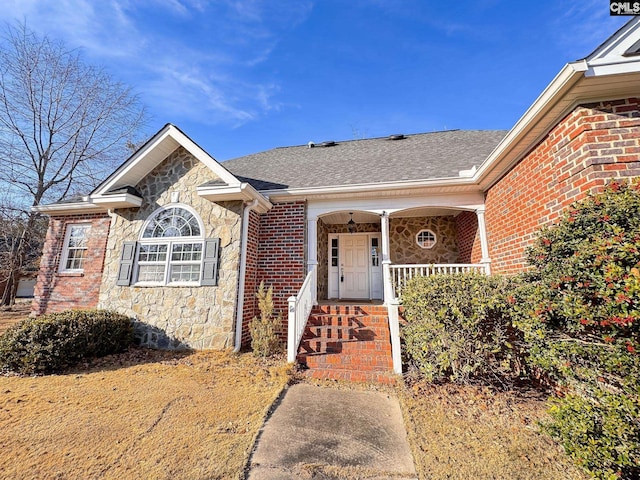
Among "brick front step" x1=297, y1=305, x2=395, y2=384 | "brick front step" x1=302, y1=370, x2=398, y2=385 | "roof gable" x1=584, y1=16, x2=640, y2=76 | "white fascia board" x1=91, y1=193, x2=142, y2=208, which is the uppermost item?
"roof gable" x1=584, y1=16, x2=640, y2=76

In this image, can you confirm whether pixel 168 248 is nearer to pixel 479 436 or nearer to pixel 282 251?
pixel 282 251

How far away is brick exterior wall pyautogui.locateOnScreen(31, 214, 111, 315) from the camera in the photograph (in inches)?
304

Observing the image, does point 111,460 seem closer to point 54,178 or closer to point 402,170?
point 402,170

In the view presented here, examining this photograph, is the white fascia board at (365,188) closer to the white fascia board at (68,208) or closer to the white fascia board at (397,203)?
the white fascia board at (397,203)

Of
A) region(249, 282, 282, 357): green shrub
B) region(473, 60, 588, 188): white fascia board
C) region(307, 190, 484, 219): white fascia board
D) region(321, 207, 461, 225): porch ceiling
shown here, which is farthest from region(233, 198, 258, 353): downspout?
region(473, 60, 588, 188): white fascia board

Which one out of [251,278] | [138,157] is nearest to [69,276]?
[138,157]

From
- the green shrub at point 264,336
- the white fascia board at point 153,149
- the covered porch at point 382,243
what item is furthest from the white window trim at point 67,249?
the covered porch at point 382,243

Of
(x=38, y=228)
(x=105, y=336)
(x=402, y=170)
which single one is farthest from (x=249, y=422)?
(x=38, y=228)

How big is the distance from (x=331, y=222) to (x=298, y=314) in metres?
4.44

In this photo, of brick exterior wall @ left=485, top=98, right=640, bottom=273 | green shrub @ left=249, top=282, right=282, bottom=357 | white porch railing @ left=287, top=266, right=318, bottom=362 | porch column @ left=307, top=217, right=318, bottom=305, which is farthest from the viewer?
porch column @ left=307, top=217, right=318, bottom=305

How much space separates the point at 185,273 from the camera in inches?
245

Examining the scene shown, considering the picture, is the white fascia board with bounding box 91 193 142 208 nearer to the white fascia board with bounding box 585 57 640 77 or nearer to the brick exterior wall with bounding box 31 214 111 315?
the brick exterior wall with bounding box 31 214 111 315

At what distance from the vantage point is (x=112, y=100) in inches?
557

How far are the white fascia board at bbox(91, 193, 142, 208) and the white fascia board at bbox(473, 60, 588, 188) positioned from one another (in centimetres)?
803
